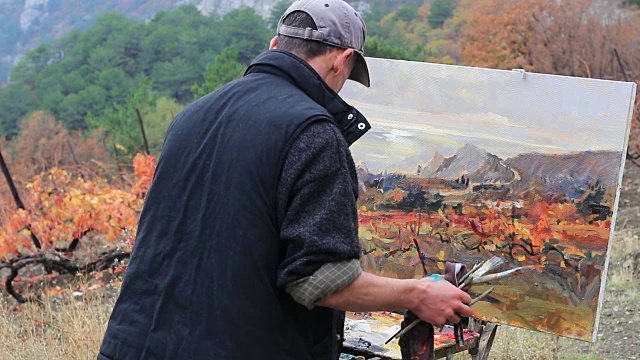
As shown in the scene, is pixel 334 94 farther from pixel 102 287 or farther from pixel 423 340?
pixel 102 287

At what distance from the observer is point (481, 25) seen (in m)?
19.0

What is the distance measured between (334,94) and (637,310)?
13.8ft

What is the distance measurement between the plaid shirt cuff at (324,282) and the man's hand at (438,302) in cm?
24

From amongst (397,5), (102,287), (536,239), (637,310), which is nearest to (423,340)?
(536,239)

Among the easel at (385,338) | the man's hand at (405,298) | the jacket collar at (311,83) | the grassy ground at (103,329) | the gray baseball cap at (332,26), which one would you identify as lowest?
the grassy ground at (103,329)

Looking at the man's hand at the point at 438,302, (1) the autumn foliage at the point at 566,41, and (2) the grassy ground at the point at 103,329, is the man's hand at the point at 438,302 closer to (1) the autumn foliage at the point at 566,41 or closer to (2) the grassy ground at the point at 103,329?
(2) the grassy ground at the point at 103,329

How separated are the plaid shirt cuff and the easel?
104cm

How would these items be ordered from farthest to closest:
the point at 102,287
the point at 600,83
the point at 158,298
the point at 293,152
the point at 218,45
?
the point at 218,45 < the point at 102,287 < the point at 600,83 < the point at 158,298 < the point at 293,152

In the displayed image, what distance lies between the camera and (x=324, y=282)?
1767mm

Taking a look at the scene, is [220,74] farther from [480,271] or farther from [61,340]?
[480,271]

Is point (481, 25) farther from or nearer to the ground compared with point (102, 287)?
farther from the ground

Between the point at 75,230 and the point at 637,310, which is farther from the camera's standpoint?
the point at 75,230

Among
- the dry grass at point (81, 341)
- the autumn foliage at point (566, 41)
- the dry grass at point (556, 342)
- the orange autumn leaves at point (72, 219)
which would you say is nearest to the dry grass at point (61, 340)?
the dry grass at point (81, 341)

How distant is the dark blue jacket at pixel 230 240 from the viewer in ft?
5.92
